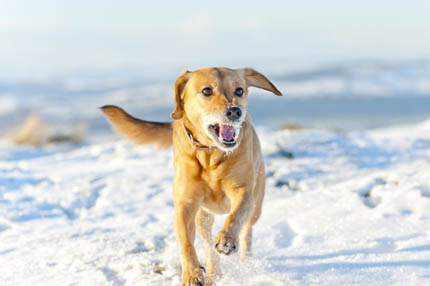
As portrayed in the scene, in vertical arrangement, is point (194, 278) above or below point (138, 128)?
below

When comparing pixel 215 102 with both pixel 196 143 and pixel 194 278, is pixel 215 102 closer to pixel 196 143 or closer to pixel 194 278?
pixel 196 143

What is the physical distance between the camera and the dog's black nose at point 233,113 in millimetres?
3207

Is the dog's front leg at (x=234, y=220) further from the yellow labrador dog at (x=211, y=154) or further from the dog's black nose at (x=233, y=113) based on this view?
the dog's black nose at (x=233, y=113)

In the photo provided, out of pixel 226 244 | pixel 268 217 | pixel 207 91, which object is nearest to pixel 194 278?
pixel 226 244

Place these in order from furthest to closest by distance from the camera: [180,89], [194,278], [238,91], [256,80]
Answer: [256,80]
[180,89]
[238,91]
[194,278]

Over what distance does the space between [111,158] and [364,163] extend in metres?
3.82

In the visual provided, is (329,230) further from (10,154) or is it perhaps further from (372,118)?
(372,118)

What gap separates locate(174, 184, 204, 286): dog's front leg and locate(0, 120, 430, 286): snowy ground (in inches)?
11.6

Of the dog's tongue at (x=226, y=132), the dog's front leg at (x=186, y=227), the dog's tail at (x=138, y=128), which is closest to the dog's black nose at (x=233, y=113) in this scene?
the dog's tongue at (x=226, y=132)

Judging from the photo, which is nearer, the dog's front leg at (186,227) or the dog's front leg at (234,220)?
the dog's front leg at (234,220)

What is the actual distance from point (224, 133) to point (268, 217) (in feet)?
6.50

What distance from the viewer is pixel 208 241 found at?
12.8 ft

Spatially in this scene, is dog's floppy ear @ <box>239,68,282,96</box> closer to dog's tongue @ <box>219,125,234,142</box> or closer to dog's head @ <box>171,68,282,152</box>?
dog's head @ <box>171,68,282,152</box>

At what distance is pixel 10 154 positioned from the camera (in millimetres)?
9398
